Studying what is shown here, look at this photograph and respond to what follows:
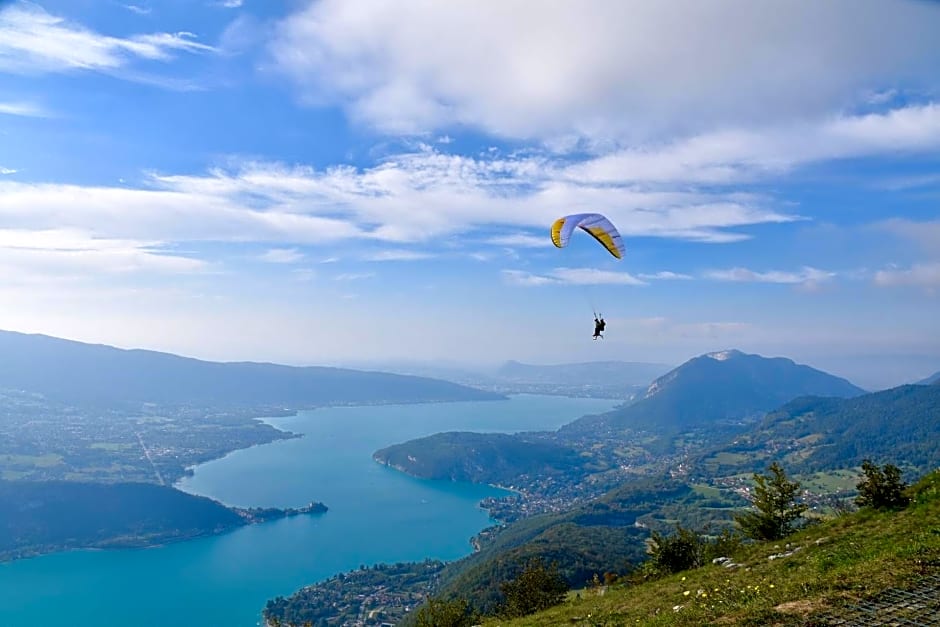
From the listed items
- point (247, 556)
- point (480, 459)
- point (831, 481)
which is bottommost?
point (247, 556)

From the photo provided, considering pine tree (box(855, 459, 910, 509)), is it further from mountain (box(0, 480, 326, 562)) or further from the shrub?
mountain (box(0, 480, 326, 562))

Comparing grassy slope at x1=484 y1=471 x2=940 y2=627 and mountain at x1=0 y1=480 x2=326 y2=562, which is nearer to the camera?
grassy slope at x1=484 y1=471 x2=940 y2=627

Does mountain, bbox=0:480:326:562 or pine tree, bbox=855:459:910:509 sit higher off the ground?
pine tree, bbox=855:459:910:509

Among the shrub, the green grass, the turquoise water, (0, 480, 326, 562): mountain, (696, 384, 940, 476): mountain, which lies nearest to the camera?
the shrub

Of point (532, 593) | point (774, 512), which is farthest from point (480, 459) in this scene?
point (774, 512)

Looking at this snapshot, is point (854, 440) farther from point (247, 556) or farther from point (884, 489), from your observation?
point (884, 489)

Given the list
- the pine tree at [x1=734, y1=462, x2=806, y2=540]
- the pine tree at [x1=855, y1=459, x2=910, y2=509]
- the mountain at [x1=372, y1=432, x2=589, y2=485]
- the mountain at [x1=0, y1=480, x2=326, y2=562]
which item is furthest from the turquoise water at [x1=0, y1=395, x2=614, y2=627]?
the pine tree at [x1=855, y1=459, x2=910, y2=509]
